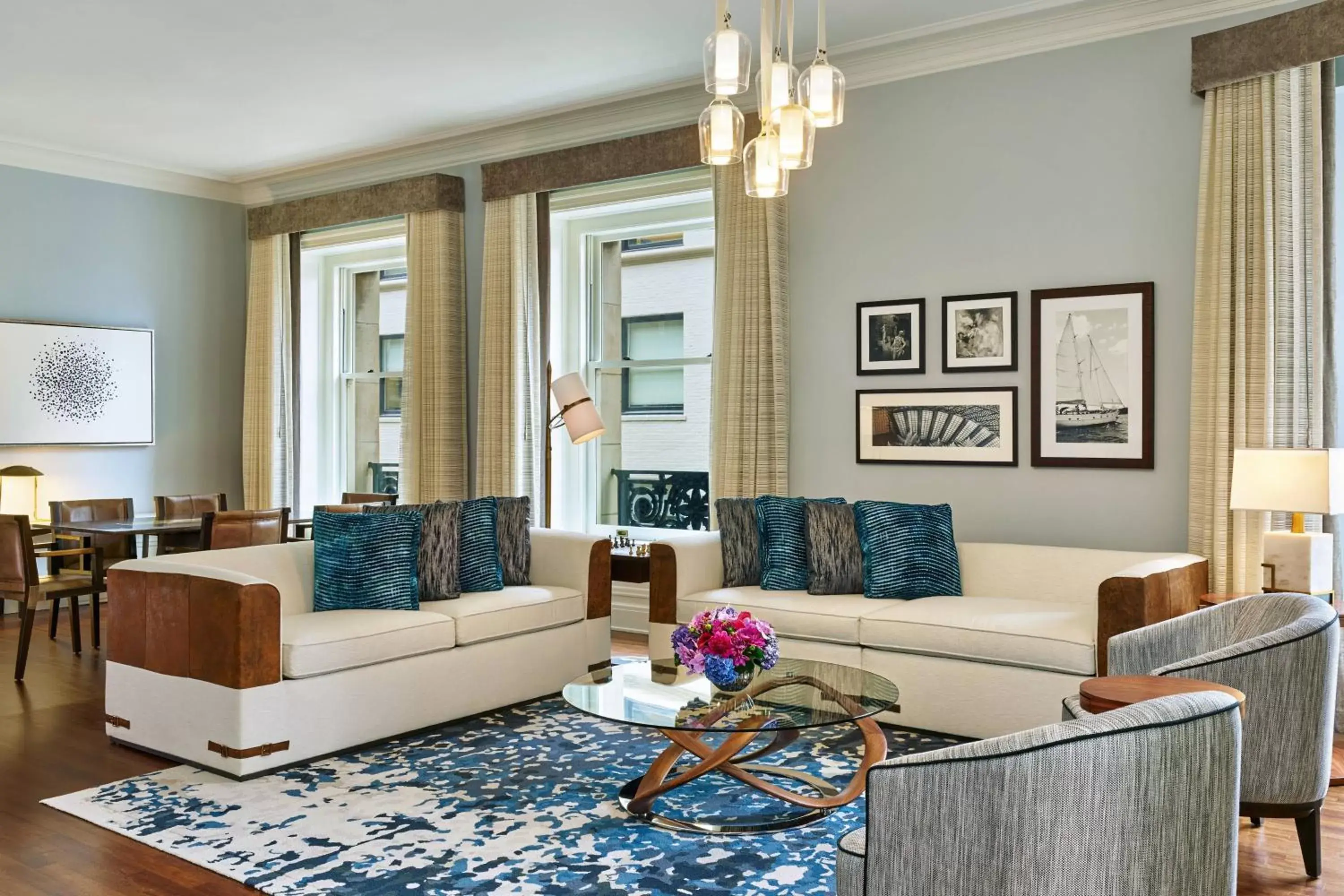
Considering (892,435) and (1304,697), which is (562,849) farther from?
(892,435)

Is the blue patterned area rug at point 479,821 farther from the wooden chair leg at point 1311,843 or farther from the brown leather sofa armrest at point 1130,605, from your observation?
the wooden chair leg at point 1311,843

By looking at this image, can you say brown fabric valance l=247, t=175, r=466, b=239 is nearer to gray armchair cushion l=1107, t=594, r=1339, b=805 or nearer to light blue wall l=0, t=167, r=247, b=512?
light blue wall l=0, t=167, r=247, b=512

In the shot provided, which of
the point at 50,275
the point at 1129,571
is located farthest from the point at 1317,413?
the point at 50,275

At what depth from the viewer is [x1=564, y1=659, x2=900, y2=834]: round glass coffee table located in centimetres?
327

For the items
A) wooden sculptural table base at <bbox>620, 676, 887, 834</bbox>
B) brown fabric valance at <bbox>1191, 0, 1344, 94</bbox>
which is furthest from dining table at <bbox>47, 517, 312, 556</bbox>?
brown fabric valance at <bbox>1191, 0, 1344, 94</bbox>

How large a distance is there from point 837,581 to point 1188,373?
70.1 inches

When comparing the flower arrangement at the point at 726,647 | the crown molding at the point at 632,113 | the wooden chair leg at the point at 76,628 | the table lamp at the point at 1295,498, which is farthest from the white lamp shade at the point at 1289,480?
the wooden chair leg at the point at 76,628

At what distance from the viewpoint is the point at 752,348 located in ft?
19.9

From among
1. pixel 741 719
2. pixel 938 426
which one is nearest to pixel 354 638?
pixel 741 719

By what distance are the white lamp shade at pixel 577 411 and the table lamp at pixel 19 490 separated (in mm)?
3803

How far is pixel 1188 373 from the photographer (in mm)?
4875

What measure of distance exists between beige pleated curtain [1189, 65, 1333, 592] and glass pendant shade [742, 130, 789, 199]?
2.34 metres

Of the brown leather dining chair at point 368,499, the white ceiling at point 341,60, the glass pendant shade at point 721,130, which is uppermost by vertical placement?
the white ceiling at point 341,60

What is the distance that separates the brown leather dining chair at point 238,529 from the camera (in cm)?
572
